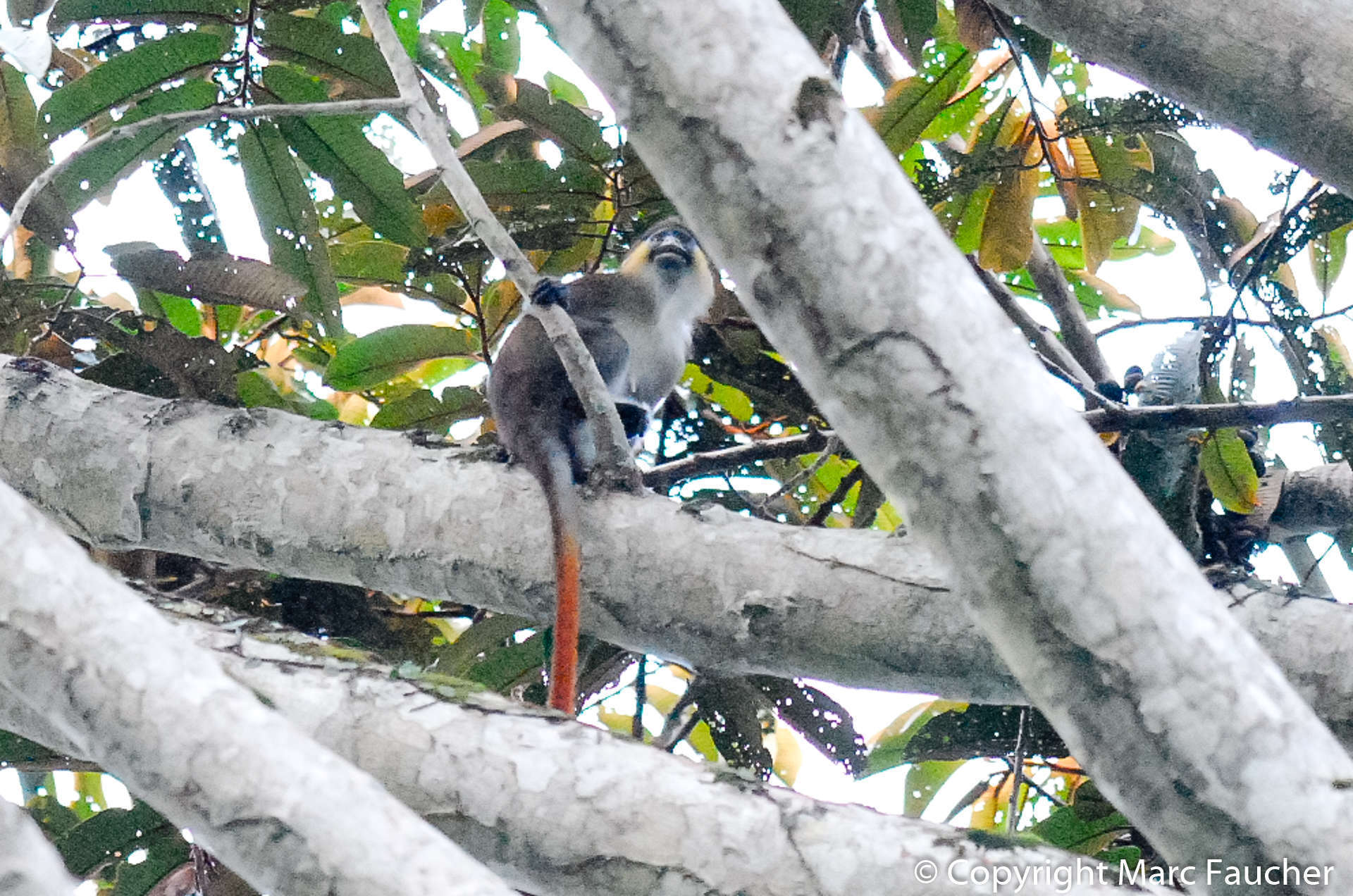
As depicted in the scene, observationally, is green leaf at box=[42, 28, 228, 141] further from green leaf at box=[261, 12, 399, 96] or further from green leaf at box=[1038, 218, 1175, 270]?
green leaf at box=[1038, 218, 1175, 270]

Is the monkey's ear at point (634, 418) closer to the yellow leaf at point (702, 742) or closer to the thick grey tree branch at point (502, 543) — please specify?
the yellow leaf at point (702, 742)

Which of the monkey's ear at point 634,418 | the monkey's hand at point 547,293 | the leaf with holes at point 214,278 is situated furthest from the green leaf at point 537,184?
the monkey's ear at point 634,418

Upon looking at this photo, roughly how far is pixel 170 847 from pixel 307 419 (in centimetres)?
95

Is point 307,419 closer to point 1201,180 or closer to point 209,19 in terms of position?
point 209,19

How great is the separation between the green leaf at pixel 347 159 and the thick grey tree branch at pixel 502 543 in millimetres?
548

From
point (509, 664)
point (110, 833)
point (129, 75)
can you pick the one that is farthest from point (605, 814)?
point (129, 75)

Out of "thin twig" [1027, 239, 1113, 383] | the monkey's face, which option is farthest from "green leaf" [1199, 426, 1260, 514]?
the monkey's face

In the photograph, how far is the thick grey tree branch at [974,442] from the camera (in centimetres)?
103

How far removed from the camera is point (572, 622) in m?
2.07

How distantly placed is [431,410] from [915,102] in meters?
1.37

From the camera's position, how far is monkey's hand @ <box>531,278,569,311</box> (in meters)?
2.19

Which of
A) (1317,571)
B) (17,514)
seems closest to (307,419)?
(17,514)

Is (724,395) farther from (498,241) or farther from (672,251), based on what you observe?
(498,241)

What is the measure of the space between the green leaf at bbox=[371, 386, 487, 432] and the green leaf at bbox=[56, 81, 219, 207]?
814mm
